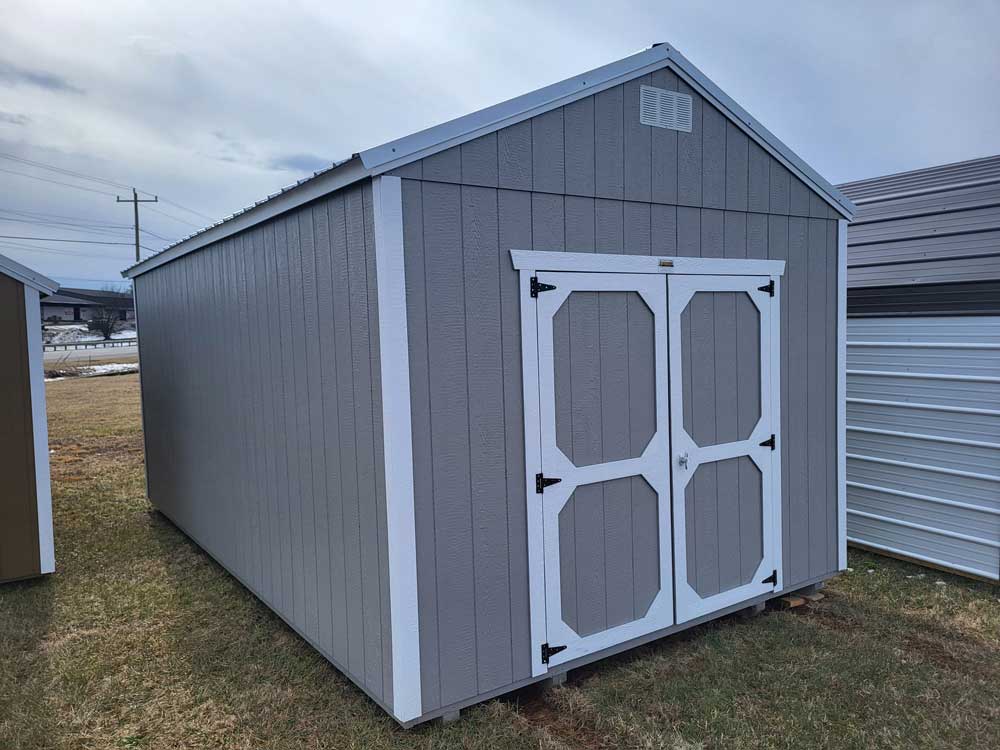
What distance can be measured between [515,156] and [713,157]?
4.39 feet

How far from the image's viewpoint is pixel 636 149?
361 cm

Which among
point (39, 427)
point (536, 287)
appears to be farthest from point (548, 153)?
point (39, 427)

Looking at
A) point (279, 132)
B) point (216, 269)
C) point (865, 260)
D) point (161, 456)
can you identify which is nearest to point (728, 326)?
point (865, 260)

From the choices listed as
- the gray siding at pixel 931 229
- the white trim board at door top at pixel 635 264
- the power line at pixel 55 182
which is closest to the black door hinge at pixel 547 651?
the white trim board at door top at pixel 635 264

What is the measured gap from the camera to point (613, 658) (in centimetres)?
378

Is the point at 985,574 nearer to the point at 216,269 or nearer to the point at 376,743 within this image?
the point at 376,743

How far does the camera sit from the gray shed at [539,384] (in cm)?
302

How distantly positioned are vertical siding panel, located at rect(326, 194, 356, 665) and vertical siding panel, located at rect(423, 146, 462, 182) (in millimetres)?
474

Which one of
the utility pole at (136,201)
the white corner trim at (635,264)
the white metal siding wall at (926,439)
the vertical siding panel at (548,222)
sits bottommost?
the white metal siding wall at (926,439)

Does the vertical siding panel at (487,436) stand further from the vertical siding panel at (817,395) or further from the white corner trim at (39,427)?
the white corner trim at (39,427)

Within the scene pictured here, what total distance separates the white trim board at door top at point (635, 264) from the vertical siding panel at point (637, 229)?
4 cm

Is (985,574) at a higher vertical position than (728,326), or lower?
lower

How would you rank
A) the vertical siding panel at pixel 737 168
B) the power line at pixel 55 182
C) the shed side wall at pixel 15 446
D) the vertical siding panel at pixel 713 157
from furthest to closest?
the power line at pixel 55 182 < the shed side wall at pixel 15 446 < the vertical siding panel at pixel 737 168 < the vertical siding panel at pixel 713 157

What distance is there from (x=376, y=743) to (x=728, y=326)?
2.77 metres
